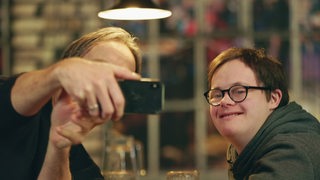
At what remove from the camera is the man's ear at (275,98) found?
2428 mm

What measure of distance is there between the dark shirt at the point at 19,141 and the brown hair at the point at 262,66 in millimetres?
949

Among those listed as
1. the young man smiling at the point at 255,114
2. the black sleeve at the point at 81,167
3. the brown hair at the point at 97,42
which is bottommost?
the black sleeve at the point at 81,167

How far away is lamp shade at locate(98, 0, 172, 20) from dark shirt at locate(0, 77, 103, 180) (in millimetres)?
1489

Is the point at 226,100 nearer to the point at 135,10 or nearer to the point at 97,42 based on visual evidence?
the point at 97,42

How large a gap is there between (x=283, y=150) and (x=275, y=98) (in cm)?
36

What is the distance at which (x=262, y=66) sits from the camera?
2408 millimetres

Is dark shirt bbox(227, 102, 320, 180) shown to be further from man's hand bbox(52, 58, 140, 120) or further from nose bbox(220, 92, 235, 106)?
man's hand bbox(52, 58, 140, 120)

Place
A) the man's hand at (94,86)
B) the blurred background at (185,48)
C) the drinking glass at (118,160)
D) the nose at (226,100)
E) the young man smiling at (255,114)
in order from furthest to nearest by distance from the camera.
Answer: the blurred background at (185,48), the drinking glass at (118,160), the nose at (226,100), the young man smiling at (255,114), the man's hand at (94,86)

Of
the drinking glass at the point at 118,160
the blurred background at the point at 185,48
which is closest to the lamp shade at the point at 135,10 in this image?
the drinking glass at the point at 118,160

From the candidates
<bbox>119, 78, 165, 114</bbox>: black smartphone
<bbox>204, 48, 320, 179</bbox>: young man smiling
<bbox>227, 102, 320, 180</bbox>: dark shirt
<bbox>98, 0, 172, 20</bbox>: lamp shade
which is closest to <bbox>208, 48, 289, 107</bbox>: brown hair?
<bbox>204, 48, 320, 179</bbox>: young man smiling

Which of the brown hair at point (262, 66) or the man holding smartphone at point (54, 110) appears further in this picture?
the brown hair at point (262, 66)

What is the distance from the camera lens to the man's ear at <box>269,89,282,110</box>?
7.97 feet

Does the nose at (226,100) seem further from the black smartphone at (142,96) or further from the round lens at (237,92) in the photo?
the black smartphone at (142,96)

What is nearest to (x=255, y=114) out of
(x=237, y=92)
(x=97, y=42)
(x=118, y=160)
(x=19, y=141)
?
(x=237, y=92)
